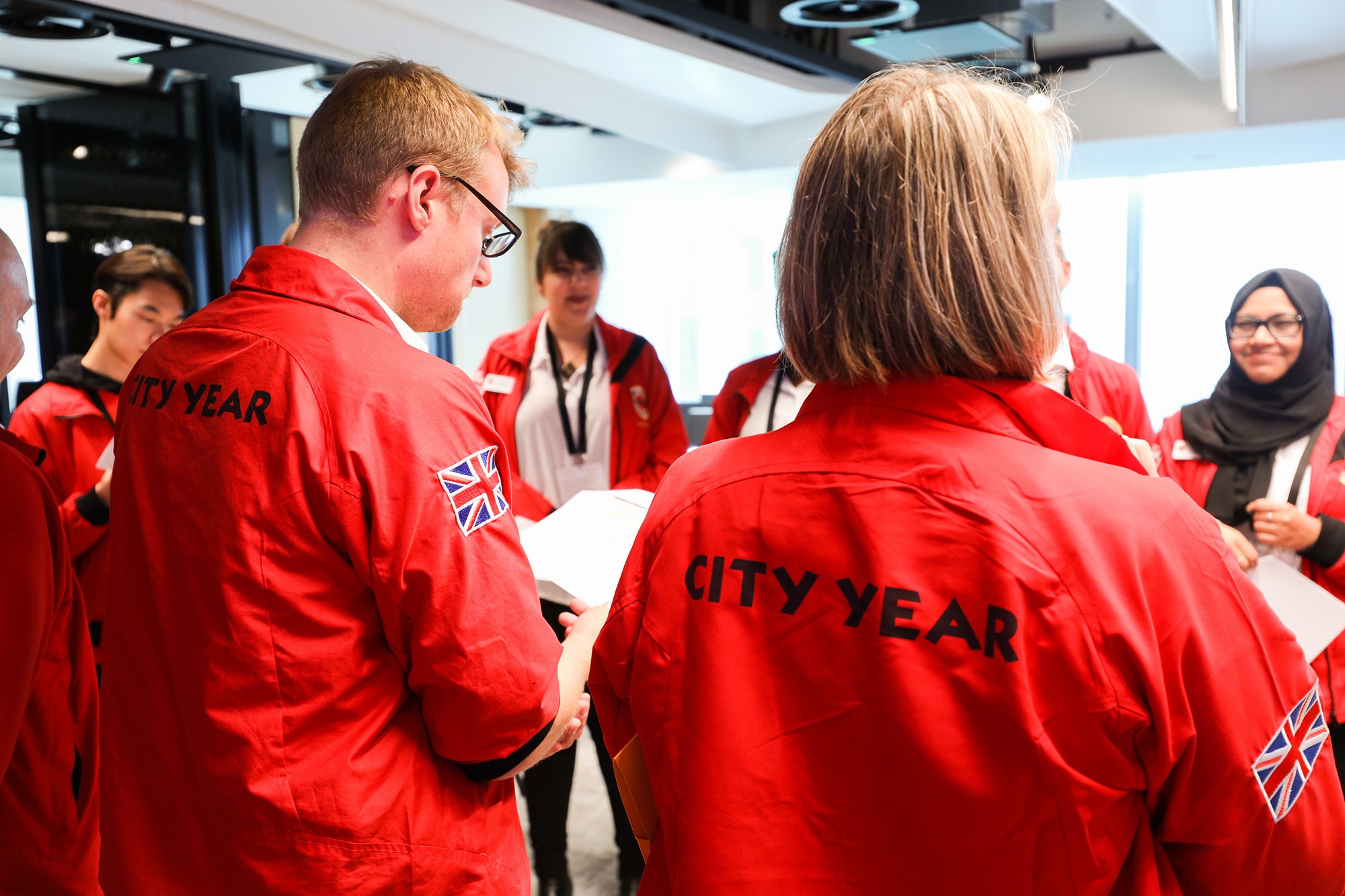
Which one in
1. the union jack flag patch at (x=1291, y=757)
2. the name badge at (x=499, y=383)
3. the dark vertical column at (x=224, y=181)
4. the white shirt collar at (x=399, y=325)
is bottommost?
the union jack flag patch at (x=1291, y=757)

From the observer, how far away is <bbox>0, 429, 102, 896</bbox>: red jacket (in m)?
1.38

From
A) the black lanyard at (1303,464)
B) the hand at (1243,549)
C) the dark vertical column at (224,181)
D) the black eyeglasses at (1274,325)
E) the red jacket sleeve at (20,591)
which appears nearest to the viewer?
the red jacket sleeve at (20,591)

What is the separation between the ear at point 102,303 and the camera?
2.84 metres

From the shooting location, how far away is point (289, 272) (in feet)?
4.07

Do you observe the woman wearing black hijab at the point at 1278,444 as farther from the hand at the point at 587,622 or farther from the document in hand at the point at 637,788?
the document in hand at the point at 637,788

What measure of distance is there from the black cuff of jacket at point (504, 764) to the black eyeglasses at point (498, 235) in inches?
24.3

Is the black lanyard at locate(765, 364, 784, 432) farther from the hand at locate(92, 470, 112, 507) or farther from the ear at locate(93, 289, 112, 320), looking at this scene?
the ear at locate(93, 289, 112, 320)

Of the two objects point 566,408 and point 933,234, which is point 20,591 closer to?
point 933,234

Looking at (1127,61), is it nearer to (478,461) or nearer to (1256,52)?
(1256,52)

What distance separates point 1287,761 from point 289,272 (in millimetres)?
1148

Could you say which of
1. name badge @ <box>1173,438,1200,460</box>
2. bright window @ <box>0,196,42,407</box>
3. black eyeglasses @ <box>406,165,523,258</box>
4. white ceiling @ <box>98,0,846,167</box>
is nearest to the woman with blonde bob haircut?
black eyeglasses @ <box>406,165,523,258</box>

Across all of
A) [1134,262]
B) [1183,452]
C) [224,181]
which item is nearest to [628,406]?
[1183,452]

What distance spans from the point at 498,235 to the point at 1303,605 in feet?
5.44

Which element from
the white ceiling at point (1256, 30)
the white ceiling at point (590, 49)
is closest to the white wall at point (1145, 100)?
the white ceiling at point (590, 49)
